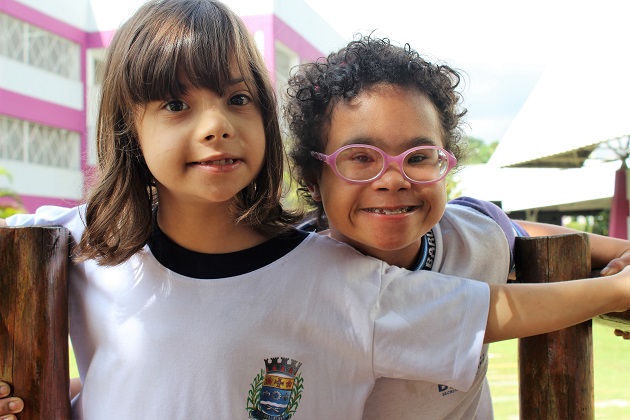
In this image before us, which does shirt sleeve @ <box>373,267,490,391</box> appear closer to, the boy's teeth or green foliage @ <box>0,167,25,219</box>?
the boy's teeth

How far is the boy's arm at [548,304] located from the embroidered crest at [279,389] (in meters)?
0.44

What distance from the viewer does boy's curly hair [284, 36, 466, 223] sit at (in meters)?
1.70

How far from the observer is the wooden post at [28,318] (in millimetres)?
1462

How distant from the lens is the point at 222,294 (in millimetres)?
1520

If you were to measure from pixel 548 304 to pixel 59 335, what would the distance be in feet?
3.50

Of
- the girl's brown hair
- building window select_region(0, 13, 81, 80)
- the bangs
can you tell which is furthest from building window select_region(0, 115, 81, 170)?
the bangs

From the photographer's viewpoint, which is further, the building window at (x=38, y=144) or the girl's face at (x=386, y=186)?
the building window at (x=38, y=144)

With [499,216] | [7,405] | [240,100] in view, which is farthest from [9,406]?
[499,216]

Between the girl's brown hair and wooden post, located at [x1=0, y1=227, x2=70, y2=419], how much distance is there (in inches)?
5.2

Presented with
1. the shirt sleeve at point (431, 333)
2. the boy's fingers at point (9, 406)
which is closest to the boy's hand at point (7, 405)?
the boy's fingers at point (9, 406)

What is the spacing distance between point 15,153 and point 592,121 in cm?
1356

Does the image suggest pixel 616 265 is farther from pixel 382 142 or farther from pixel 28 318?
pixel 28 318

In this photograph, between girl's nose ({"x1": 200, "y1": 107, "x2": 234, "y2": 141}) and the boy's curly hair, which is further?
the boy's curly hair

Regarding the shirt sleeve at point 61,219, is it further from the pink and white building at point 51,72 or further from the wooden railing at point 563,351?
the pink and white building at point 51,72
